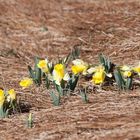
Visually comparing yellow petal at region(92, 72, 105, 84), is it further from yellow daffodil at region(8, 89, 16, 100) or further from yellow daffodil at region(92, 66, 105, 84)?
yellow daffodil at region(8, 89, 16, 100)

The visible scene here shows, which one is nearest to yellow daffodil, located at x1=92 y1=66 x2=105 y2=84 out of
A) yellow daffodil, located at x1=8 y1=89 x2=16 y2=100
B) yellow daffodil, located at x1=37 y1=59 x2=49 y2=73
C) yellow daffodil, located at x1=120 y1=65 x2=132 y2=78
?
yellow daffodil, located at x1=120 y1=65 x2=132 y2=78

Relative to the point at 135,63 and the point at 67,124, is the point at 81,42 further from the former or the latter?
the point at 67,124

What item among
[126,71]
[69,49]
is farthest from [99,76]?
[69,49]

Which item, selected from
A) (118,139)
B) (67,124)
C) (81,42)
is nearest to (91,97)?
(67,124)

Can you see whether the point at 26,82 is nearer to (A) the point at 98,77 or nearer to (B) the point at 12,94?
(B) the point at 12,94

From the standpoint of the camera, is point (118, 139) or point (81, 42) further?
point (81, 42)

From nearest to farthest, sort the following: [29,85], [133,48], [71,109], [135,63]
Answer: [71,109] → [29,85] → [135,63] → [133,48]

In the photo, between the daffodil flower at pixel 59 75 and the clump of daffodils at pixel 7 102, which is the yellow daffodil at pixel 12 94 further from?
the daffodil flower at pixel 59 75
